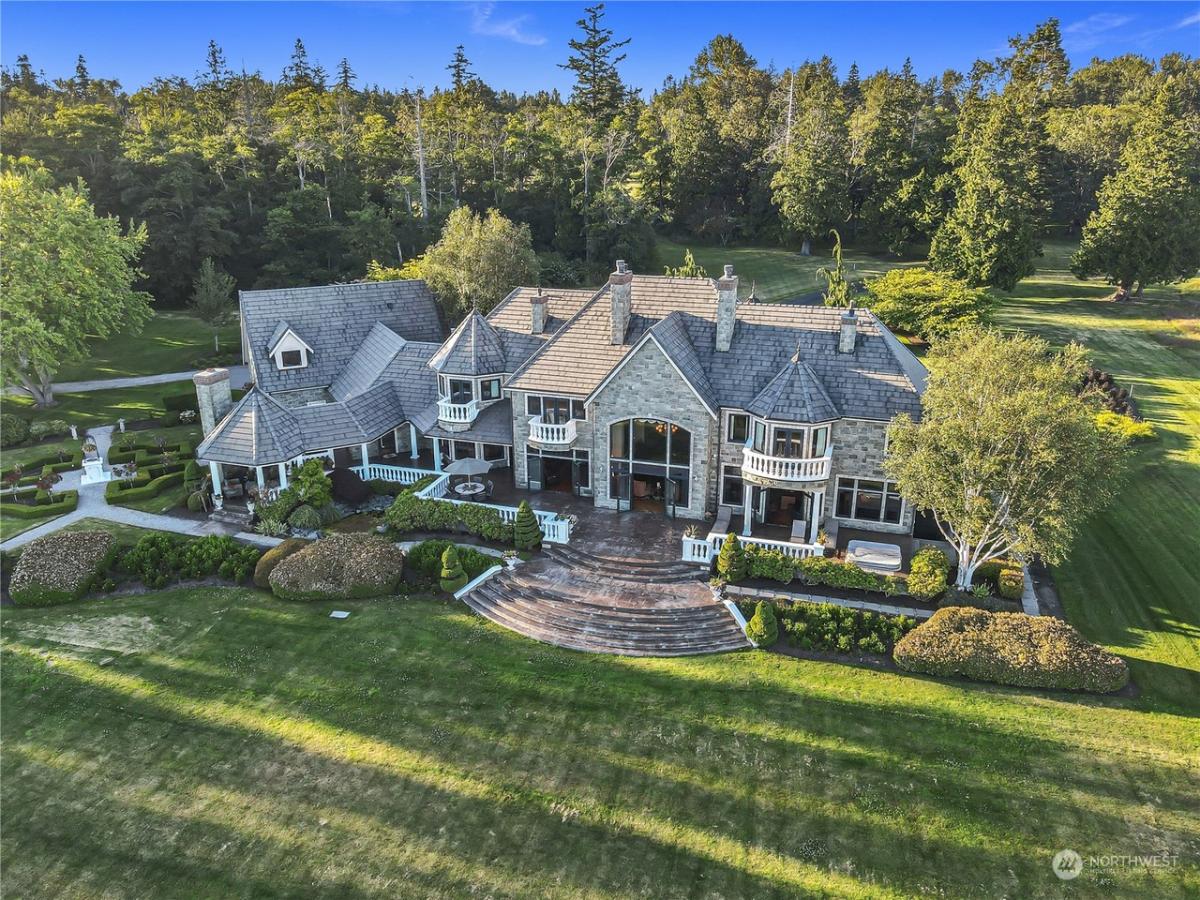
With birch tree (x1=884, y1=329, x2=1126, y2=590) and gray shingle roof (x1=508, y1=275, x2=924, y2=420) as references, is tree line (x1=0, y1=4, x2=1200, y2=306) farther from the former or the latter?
birch tree (x1=884, y1=329, x2=1126, y2=590)

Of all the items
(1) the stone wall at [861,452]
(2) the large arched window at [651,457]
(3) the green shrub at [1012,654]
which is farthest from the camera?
(2) the large arched window at [651,457]

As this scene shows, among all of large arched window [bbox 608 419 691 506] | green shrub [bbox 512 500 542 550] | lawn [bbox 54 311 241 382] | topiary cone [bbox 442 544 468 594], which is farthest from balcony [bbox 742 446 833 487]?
lawn [bbox 54 311 241 382]

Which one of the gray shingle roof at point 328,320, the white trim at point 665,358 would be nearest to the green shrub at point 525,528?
the white trim at point 665,358

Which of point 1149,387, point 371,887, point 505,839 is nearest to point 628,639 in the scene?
point 505,839

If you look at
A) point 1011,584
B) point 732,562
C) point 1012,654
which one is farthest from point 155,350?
point 1012,654

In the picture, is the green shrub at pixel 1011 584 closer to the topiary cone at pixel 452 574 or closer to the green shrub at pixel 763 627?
the green shrub at pixel 763 627

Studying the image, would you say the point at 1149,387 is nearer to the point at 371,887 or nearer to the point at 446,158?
the point at 371,887
